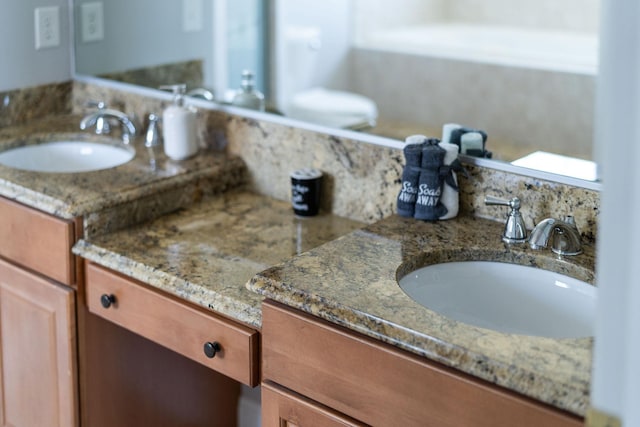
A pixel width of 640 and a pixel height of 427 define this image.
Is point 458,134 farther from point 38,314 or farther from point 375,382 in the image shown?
point 38,314

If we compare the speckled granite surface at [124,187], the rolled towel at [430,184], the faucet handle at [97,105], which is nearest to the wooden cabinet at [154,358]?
the speckled granite surface at [124,187]

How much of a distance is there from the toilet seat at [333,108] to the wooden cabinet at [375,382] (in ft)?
2.00

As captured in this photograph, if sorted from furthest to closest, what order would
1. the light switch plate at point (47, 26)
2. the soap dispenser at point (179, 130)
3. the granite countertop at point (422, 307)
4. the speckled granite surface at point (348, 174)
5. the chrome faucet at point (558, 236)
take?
the light switch plate at point (47, 26)
the soap dispenser at point (179, 130)
the speckled granite surface at point (348, 174)
the chrome faucet at point (558, 236)
the granite countertop at point (422, 307)

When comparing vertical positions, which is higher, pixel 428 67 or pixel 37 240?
pixel 428 67

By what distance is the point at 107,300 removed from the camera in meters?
1.83

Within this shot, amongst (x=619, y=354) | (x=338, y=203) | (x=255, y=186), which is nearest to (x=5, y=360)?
(x=255, y=186)

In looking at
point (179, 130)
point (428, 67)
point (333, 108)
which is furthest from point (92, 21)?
point (428, 67)

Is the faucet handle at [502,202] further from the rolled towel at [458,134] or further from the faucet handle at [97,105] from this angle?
the faucet handle at [97,105]

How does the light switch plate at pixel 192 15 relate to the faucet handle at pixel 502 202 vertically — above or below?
above

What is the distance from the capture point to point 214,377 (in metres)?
2.29

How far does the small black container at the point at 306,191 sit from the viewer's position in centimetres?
197

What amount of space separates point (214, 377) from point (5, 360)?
50 cm

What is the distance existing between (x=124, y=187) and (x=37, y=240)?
0.72ft

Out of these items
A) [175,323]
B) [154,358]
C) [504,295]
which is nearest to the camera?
[504,295]
